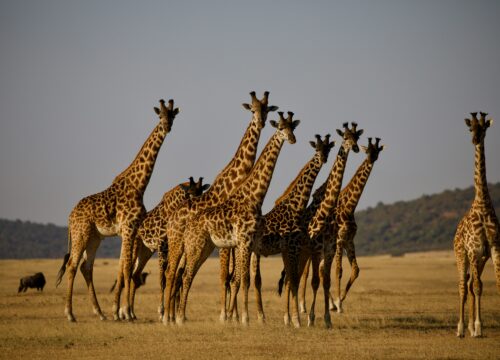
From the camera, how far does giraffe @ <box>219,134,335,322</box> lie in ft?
62.1

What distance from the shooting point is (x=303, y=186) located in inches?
770

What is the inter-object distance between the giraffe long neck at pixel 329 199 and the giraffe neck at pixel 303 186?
459 millimetres

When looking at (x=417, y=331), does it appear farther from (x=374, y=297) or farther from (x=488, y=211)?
(x=374, y=297)

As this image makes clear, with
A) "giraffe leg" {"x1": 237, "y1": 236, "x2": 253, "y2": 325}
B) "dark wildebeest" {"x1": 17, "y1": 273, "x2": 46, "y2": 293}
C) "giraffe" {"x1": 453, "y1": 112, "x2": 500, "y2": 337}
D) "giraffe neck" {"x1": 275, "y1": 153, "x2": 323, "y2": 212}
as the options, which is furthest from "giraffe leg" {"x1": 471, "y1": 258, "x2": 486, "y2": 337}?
"dark wildebeest" {"x1": 17, "y1": 273, "x2": 46, "y2": 293}

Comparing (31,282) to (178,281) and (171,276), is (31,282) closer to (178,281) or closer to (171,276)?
(178,281)

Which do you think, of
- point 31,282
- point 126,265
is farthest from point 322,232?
point 31,282

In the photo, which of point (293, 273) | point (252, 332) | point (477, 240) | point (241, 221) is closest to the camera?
point (477, 240)

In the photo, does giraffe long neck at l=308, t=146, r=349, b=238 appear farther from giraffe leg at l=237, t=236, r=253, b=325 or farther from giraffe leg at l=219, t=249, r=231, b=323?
giraffe leg at l=237, t=236, r=253, b=325

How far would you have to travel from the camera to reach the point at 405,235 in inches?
3669

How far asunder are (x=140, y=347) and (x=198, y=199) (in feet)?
16.6

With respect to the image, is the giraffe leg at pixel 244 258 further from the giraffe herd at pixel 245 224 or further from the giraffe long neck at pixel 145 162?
the giraffe long neck at pixel 145 162

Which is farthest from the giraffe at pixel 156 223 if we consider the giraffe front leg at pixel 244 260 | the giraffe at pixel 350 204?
the giraffe at pixel 350 204

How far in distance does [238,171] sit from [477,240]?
5.83 m

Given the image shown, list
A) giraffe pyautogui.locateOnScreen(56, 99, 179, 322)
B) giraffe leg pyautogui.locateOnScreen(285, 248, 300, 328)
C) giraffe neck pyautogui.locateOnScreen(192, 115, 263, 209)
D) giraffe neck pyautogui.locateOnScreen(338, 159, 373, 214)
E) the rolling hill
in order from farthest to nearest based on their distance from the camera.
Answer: the rolling hill
giraffe neck pyautogui.locateOnScreen(338, 159, 373, 214)
giraffe pyautogui.locateOnScreen(56, 99, 179, 322)
giraffe neck pyautogui.locateOnScreen(192, 115, 263, 209)
giraffe leg pyautogui.locateOnScreen(285, 248, 300, 328)
